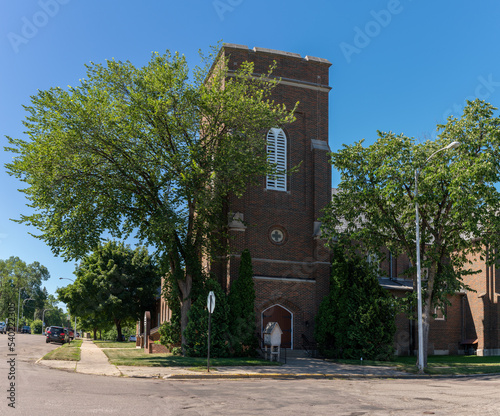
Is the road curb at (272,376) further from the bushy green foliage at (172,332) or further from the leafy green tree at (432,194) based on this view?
the bushy green foliage at (172,332)

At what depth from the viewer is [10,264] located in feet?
343

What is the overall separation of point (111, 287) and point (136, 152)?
26676 mm

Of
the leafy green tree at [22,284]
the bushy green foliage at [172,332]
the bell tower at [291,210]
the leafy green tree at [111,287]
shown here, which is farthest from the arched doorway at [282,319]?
the leafy green tree at [22,284]

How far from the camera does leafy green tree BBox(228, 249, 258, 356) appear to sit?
25.5 metres

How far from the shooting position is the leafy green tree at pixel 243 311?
25469 mm

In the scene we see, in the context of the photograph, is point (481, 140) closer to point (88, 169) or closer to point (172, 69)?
point (172, 69)

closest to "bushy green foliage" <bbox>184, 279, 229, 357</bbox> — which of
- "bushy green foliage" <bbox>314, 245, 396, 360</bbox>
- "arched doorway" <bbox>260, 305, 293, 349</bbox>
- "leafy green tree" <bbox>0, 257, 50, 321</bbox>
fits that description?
"arched doorway" <bbox>260, 305, 293, 349</bbox>

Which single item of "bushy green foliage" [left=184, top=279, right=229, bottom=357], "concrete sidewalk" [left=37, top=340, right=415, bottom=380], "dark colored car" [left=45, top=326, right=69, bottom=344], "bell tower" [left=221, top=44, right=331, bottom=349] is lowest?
"dark colored car" [left=45, top=326, right=69, bottom=344]

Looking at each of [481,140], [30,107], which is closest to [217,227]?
[30,107]

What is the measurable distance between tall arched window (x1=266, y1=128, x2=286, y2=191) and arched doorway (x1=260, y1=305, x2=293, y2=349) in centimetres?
687

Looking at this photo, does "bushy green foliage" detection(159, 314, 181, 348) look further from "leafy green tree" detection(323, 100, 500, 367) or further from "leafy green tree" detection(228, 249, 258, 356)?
"leafy green tree" detection(323, 100, 500, 367)

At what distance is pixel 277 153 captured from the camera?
2945 cm

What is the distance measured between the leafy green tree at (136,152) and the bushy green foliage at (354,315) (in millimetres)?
7392

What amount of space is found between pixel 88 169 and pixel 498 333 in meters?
28.7
